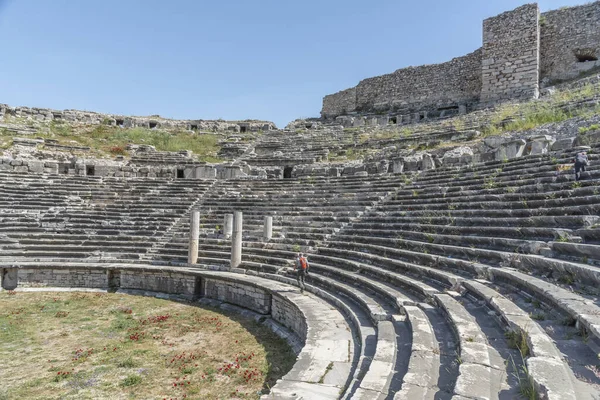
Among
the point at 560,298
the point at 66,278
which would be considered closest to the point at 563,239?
the point at 560,298

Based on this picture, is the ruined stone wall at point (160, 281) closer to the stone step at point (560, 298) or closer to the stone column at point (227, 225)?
the stone column at point (227, 225)

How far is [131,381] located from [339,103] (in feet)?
102

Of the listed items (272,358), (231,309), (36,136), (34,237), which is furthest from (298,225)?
(36,136)

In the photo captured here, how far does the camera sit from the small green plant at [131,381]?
601 cm

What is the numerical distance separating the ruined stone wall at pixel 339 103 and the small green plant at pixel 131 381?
97.6ft

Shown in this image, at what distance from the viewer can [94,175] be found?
65.4 ft

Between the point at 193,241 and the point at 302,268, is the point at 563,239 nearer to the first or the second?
the point at 302,268

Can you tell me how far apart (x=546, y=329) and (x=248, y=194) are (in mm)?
13740

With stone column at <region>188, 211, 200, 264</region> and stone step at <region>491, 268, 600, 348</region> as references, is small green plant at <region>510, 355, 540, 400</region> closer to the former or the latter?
stone step at <region>491, 268, 600, 348</region>

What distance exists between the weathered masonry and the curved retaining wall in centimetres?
1879

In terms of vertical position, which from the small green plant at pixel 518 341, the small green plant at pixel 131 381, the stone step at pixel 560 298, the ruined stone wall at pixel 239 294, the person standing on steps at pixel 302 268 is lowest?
the small green plant at pixel 131 381

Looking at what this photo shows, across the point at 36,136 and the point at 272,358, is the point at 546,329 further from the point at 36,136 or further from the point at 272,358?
the point at 36,136

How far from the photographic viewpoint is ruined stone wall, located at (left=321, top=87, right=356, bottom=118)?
111 feet

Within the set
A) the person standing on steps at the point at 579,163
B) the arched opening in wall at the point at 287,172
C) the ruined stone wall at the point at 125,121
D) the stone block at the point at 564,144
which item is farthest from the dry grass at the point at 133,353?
the ruined stone wall at the point at 125,121
